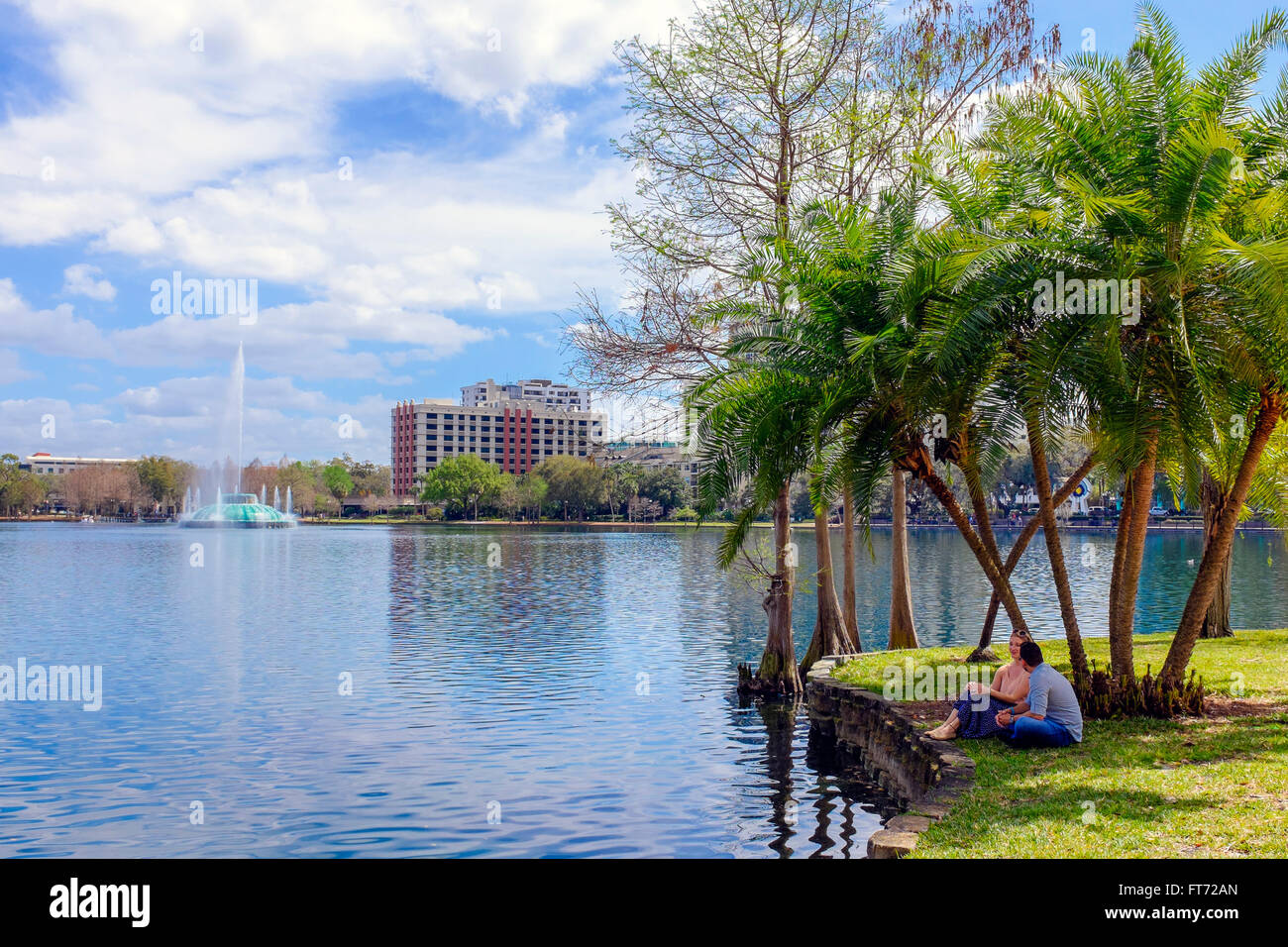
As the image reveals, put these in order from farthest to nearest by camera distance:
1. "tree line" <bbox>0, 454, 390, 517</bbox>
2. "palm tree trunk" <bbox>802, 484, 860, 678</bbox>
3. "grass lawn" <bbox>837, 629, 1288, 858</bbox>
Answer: "tree line" <bbox>0, 454, 390, 517</bbox>
"palm tree trunk" <bbox>802, 484, 860, 678</bbox>
"grass lawn" <bbox>837, 629, 1288, 858</bbox>

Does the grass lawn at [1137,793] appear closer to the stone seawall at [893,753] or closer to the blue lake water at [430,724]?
the stone seawall at [893,753]

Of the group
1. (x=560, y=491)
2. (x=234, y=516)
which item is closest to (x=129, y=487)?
(x=234, y=516)

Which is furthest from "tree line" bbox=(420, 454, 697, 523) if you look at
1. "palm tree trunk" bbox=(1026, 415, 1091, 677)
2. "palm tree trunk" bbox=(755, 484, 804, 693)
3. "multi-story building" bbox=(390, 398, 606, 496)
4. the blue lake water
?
"palm tree trunk" bbox=(1026, 415, 1091, 677)

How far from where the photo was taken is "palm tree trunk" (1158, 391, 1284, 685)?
40.6 feet

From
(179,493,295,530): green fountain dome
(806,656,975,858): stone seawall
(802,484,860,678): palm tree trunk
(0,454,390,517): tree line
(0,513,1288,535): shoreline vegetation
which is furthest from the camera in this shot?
(0,454,390,517): tree line

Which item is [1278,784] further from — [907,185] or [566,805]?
[907,185]

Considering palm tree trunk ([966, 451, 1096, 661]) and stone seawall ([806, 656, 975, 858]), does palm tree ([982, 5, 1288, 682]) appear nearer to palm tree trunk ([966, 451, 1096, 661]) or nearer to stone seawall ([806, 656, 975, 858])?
palm tree trunk ([966, 451, 1096, 661])

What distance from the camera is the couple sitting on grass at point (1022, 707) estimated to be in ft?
37.0

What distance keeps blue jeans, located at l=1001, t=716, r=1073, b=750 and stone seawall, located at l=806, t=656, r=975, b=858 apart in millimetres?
723

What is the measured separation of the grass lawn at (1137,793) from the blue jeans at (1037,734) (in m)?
0.15

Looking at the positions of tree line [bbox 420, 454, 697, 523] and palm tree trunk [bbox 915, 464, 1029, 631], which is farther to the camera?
tree line [bbox 420, 454, 697, 523]

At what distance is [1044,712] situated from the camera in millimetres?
11375

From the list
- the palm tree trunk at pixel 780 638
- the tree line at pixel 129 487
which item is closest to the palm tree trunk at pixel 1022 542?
the palm tree trunk at pixel 780 638

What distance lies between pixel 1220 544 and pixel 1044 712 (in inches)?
158
